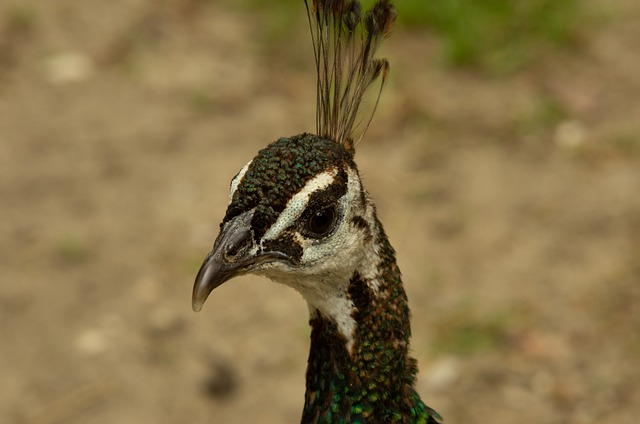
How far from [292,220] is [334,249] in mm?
96

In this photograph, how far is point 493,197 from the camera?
3504mm

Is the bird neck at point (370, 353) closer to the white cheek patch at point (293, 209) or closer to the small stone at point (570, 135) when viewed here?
the white cheek patch at point (293, 209)

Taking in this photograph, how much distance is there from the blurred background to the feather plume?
1297mm

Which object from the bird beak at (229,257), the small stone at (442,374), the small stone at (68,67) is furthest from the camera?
the small stone at (68,67)

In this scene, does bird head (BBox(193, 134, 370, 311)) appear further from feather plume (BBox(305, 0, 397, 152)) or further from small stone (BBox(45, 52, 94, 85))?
small stone (BBox(45, 52, 94, 85))

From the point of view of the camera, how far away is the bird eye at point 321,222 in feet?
5.36

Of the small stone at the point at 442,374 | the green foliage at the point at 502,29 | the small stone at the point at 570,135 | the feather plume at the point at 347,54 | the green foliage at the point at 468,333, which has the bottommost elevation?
the feather plume at the point at 347,54

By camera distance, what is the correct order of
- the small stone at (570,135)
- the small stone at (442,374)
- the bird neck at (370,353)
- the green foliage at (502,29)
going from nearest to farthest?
1. the bird neck at (370,353)
2. the small stone at (442,374)
3. the small stone at (570,135)
4. the green foliage at (502,29)

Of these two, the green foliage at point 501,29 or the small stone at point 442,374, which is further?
the green foliage at point 501,29

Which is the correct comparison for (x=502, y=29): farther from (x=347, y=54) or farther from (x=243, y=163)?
(x=347, y=54)

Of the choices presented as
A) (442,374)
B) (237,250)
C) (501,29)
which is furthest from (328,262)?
(501,29)

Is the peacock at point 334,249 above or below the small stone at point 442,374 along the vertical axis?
below

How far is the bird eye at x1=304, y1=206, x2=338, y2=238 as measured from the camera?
163cm

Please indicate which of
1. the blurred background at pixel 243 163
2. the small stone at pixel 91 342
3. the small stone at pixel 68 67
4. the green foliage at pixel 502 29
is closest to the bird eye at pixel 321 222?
the blurred background at pixel 243 163
